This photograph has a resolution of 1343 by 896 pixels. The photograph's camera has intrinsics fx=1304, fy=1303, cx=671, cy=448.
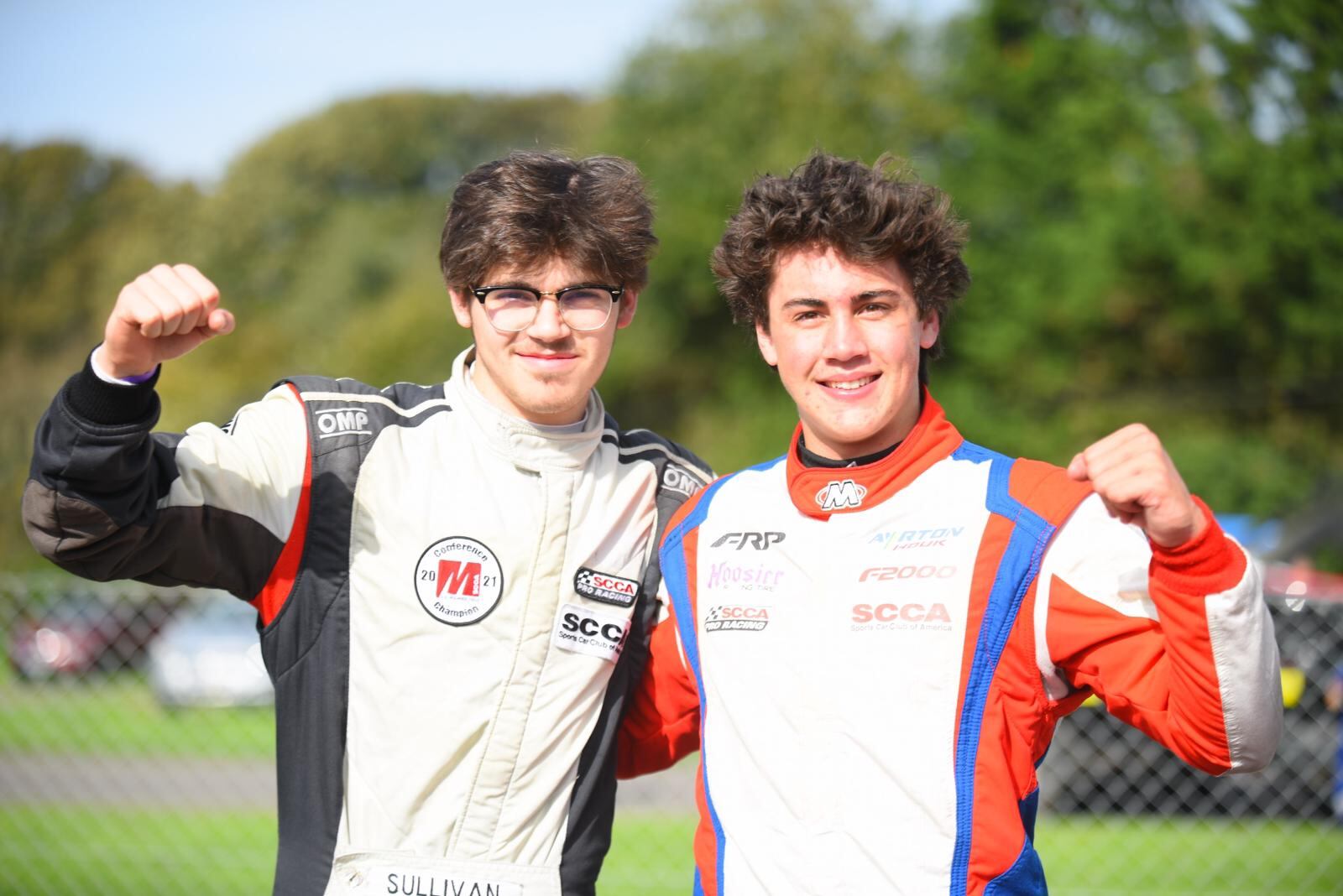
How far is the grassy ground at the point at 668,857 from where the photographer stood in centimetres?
612

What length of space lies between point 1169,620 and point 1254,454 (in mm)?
18751

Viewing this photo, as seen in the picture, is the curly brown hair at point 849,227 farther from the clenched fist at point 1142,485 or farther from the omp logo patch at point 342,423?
the omp logo patch at point 342,423

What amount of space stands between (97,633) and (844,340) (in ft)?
39.5

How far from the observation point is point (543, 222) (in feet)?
8.70

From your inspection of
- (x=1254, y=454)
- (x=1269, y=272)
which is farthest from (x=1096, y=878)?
(x=1269, y=272)

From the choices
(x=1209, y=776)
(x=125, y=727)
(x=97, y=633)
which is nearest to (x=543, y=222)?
(x=1209, y=776)

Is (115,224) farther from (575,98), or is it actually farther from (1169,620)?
(1169,620)

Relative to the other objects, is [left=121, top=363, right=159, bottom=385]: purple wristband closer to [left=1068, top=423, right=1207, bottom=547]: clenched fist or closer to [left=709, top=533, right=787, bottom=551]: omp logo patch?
[left=709, top=533, right=787, bottom=551]: omp logo patch

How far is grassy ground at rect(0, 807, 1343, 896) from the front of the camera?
6.12 meters

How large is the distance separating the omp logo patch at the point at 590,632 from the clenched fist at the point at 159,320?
866 millimetres

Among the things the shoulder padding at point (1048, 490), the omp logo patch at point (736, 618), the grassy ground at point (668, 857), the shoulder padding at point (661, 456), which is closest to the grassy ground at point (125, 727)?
the grassy ground at point (668, 857)

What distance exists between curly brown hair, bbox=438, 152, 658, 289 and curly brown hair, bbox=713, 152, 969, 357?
0.74 ft

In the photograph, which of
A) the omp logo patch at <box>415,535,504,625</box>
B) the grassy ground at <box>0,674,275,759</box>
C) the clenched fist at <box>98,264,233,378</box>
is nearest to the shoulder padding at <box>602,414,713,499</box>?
the omp logo patch at <box>415,535,504,625</box>

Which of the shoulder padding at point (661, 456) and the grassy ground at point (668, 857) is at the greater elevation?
the shoulder padding at point (661, 456)
